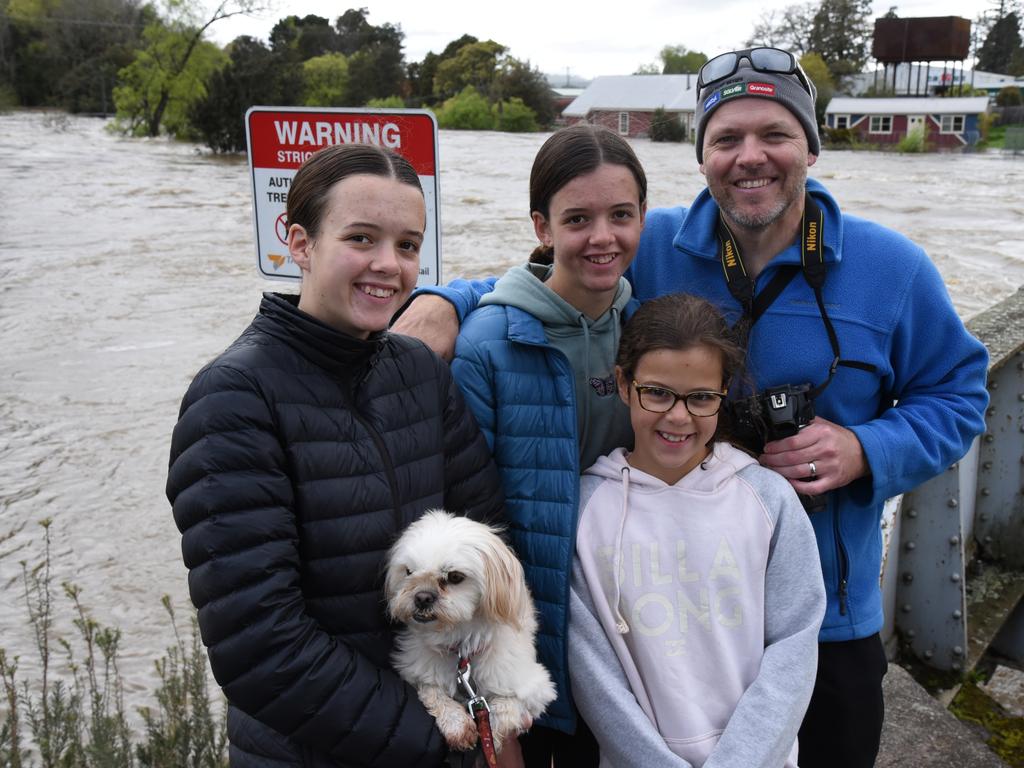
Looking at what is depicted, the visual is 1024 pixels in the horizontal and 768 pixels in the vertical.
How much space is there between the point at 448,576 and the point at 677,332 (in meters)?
0.84

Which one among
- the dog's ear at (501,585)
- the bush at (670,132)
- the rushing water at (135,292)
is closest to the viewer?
the dog's ear at (501,585)

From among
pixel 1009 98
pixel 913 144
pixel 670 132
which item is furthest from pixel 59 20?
pixel 1009 98

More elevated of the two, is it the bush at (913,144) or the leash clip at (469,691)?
the bush at (913,144)

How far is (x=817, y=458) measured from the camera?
Result: 240cm

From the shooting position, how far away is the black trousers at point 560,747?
2576 mm

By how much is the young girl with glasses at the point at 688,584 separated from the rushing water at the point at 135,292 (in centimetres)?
395

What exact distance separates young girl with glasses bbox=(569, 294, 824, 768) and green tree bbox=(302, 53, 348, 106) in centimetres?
5896

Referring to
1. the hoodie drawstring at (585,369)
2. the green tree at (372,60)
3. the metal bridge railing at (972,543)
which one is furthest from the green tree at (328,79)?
the hoodie drawstring at (585,369)

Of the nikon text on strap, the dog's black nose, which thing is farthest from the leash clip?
the nikon text on strap

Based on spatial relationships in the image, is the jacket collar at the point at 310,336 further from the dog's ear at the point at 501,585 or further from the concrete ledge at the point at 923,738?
the concrete ledge at the point at 923,738

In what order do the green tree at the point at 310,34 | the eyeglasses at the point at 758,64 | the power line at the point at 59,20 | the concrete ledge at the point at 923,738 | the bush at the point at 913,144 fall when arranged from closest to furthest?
the eyeglasses at the point at 758,64 < the concrete ledge at the point at 923,738 < the bush at the point at 913,144 < the power line at the point at 59,20 < the green tree at the point at 310,34

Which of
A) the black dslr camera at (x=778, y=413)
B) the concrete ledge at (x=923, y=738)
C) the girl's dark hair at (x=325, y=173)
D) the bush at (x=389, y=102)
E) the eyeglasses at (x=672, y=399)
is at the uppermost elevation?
the bush at (x=389, y=102)

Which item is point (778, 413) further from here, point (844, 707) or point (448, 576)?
point (448, 576)

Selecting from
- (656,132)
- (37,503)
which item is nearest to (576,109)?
(656,132)
